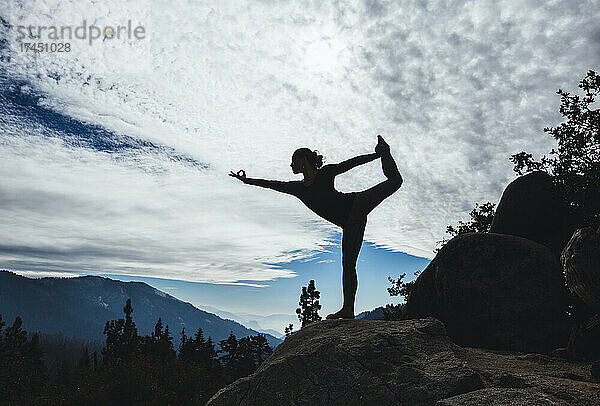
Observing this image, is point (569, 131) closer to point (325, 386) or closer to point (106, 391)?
point (325, 386)

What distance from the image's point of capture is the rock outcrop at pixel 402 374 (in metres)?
4.24

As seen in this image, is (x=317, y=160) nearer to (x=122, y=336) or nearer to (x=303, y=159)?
(x=303, y=159)

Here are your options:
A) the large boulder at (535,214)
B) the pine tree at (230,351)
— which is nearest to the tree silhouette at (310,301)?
the pine tree at (230,351)

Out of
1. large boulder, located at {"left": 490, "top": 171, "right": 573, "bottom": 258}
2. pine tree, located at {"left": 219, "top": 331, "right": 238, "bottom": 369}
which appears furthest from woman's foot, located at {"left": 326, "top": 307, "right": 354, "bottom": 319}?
pine tree, located at {"left": 219, "top": 331, "right": 238, "bottom": 369}

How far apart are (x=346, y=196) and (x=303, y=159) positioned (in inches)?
41.4

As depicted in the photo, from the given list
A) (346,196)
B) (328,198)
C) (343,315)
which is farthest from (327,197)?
(343,315)

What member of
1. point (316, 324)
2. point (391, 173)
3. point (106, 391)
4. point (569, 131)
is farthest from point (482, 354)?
point (106, 391)

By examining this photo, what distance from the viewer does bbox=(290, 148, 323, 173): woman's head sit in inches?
319

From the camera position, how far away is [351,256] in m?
7.86

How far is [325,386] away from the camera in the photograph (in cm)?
541

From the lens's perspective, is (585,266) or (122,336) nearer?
(585,266)

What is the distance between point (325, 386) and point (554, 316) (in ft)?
16.0

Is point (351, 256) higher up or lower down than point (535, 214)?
lower down

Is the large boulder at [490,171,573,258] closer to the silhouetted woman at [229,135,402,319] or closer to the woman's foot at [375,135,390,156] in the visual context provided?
the silhouetted woman at [229,135,402,319]
